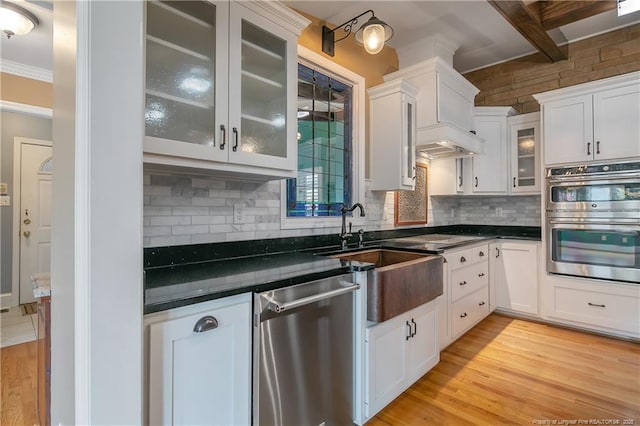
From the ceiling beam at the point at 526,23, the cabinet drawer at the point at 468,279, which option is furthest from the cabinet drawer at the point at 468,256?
the ceiling beam at the point at 526,23

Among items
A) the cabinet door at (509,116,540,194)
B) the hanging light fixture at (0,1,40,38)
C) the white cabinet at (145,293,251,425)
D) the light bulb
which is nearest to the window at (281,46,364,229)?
the light bulb

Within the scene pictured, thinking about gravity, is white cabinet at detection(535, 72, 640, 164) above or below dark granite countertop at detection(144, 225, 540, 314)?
above

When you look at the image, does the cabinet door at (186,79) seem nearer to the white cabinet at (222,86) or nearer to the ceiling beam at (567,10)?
the white cabinet at (222,86)

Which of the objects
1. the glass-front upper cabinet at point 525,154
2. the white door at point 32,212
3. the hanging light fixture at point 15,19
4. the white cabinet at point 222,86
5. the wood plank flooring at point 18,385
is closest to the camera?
the white cabinet at point 222,86

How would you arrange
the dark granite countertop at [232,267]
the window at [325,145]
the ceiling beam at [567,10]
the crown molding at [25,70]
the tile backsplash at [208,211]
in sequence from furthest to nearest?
the crown molding at [25,70] < the ceiling beam at [567,10] < the window at [325,145] < the tile backsplash at [208,211] < the dark granite countertop at [232,267]

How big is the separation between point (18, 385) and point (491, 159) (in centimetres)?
474

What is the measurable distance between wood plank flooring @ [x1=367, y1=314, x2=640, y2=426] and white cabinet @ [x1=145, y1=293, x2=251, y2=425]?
39.7 inches

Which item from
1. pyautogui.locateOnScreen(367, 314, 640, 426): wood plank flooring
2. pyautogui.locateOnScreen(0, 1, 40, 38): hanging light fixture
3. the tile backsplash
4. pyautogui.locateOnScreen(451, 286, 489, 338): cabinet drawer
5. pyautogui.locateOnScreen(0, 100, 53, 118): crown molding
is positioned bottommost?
pyautogui.locateOnScreen(367, 314, 640, 426): wood plank flooring

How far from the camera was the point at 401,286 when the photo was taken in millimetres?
1788

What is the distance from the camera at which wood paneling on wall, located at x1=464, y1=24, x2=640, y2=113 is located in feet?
9.89

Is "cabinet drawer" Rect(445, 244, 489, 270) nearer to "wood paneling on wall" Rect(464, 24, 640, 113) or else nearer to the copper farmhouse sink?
the copper farmhouse sink

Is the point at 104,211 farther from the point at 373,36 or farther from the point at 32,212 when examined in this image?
the point at 32,212

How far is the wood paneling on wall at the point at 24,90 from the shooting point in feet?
10.5

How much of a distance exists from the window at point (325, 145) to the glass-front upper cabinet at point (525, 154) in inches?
78.9
